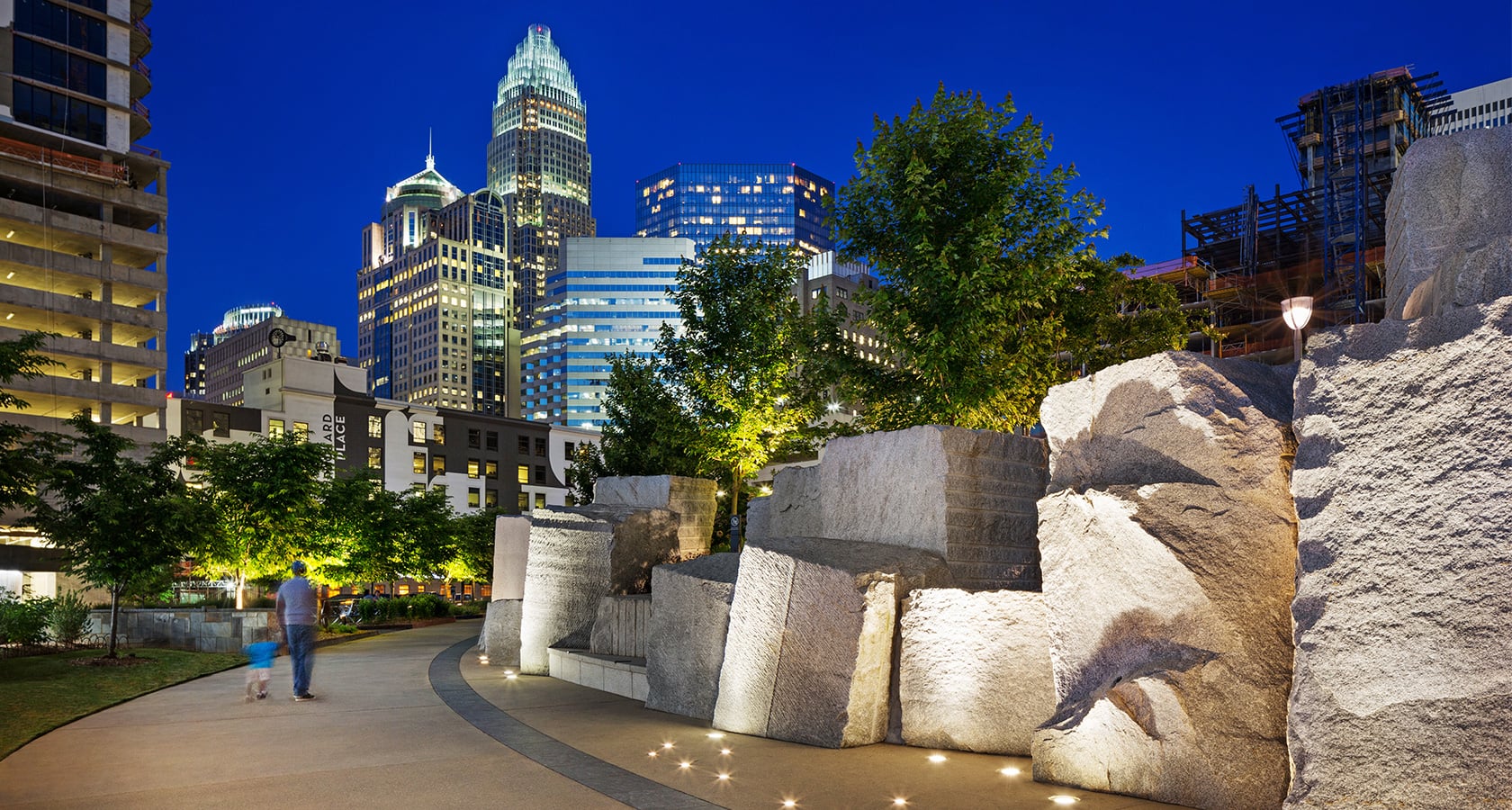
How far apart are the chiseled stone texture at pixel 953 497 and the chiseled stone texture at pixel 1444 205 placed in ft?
13.4

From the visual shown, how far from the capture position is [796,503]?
14633mm

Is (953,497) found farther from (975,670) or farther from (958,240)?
(958,240)

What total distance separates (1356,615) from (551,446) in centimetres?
9535

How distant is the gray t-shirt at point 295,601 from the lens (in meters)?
Result: 13.3

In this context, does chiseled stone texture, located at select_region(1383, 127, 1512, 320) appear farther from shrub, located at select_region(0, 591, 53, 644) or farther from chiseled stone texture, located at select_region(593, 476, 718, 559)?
shrub, located at select_region(0, 591, 53, 644)

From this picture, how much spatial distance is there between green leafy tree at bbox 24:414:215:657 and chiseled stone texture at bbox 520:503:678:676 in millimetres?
9074

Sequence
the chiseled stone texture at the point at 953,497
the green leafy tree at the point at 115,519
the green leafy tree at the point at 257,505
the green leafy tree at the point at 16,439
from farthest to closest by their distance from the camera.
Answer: the green leafy tree at the point at 257,505, the green leafy tree at the point at 115,519, the green leafy tree at the point at 16,439, the chiseled stone texture at the point at 953,497

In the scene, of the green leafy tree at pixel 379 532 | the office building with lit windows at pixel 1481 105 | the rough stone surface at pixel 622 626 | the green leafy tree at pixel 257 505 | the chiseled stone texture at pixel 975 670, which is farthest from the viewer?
Answer: the office building with lit windows at pixel 1481 105

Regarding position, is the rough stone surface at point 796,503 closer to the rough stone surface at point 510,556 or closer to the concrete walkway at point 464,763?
the concrete walkway at point 464,763

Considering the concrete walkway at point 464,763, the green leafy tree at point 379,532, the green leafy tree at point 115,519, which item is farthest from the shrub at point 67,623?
the concrete walkway at point 464,763

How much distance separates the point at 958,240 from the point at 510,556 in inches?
419

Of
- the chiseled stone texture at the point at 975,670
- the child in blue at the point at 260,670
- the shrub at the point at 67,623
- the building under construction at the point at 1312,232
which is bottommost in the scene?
the shrub at the point at 67,623

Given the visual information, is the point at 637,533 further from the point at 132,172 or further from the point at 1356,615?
the point at 132,172

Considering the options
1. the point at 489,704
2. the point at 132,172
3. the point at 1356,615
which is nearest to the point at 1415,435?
the point at 1356,615
